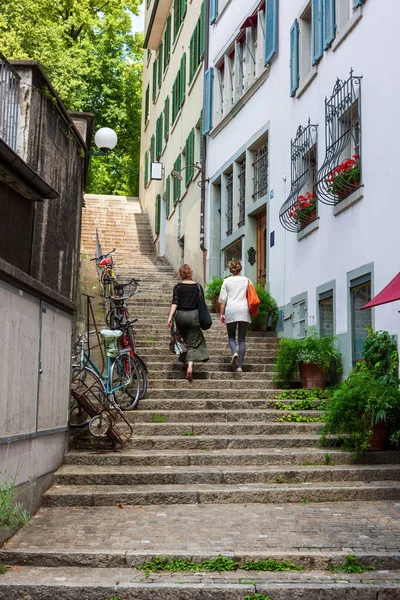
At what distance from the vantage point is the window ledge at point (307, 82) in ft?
42.6

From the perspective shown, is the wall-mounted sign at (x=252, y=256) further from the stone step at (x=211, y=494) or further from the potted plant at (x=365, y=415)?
the stone step at (x=211, y=494)

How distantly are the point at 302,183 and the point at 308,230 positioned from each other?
0.98 metres

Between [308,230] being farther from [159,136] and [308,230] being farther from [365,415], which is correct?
[159,136]

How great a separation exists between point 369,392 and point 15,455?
3.91m

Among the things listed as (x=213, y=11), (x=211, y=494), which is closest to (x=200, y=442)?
(x=211, y=494)

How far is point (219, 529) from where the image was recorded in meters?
6.60

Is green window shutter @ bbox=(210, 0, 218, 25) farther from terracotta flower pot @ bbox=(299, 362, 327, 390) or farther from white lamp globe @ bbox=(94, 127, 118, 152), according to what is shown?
terracotta flower pot @ bbox=(299, 362, 327, 390)

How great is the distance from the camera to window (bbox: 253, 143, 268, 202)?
53.5ft

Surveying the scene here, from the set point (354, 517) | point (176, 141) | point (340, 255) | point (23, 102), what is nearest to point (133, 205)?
point (176, 141)

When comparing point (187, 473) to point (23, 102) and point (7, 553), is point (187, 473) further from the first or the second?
point (23, 102)

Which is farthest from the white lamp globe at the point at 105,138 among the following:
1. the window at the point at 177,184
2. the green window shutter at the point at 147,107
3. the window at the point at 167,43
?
the green window shutter at the point at 147,107

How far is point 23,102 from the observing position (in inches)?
327

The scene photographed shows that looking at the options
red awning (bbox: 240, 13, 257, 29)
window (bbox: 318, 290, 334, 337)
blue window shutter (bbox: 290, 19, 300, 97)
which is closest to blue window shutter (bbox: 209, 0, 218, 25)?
red awning (bbox: 240, 13, 257, 29)

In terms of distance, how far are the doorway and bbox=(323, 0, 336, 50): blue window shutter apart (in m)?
4.63
